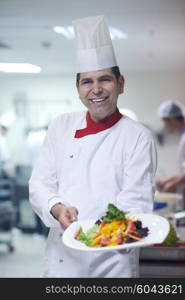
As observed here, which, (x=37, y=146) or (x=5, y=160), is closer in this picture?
(x=37, y=146)

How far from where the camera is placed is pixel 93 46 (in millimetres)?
1502

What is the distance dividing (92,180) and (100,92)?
0.21 metres

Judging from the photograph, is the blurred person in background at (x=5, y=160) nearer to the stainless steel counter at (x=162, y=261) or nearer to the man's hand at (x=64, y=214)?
the stainless steel counter at (x=162, y=261)

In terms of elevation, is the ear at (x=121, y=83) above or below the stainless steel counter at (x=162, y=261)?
above

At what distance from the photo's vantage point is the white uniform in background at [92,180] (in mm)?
1453

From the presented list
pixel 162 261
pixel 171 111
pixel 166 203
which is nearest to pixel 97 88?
pixel 162 261

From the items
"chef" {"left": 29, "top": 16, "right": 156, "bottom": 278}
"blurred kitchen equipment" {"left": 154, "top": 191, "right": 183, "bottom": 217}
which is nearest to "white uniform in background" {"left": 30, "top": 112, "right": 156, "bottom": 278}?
"chef" {"left": 29, "top": 16, "right": 156, "bottom": 278}

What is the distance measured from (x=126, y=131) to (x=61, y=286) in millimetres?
411

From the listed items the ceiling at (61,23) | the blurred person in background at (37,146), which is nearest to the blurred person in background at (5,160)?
the blurred person in background at (37,146)

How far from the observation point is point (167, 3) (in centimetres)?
166

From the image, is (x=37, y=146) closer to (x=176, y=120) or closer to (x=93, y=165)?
(x=93, y=165)

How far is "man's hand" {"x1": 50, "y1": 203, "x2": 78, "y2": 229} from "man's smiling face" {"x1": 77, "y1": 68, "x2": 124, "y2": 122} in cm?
23

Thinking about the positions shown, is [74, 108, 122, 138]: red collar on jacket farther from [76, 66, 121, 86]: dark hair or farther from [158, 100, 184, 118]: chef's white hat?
[158, 100, 184, 118]: chef's white hat

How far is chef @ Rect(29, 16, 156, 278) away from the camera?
4.78 feet
